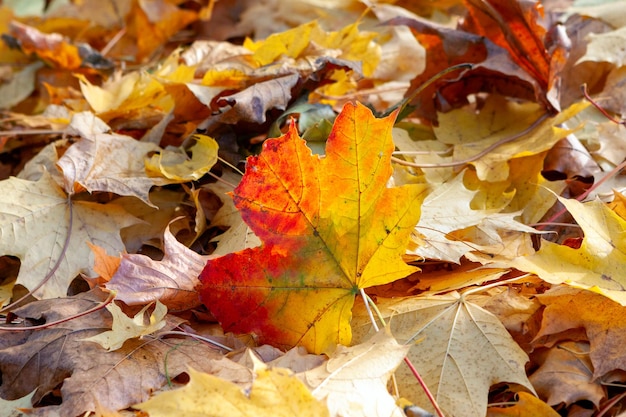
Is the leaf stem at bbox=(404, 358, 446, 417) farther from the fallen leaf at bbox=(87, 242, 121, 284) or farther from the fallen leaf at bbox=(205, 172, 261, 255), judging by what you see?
the fallen leaf at bbox=(87, 242, 121, 284)

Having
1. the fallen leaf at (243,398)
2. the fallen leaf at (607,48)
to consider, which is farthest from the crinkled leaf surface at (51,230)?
the fallen leaf at (607,48)

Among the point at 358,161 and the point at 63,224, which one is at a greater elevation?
the point at 358,161

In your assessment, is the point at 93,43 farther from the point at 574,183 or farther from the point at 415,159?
the point at 574,183

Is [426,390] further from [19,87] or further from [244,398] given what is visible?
[19,87]

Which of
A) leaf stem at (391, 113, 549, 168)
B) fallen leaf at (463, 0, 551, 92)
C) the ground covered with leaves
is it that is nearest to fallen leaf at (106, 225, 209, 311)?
the ground covered with leaves

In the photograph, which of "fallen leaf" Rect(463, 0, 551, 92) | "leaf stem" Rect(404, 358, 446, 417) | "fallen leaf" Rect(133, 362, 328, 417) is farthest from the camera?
"fallen leaf" Rect(463, 0, 551, 92)

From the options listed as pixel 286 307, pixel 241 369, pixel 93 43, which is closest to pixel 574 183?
pixel 286 307
